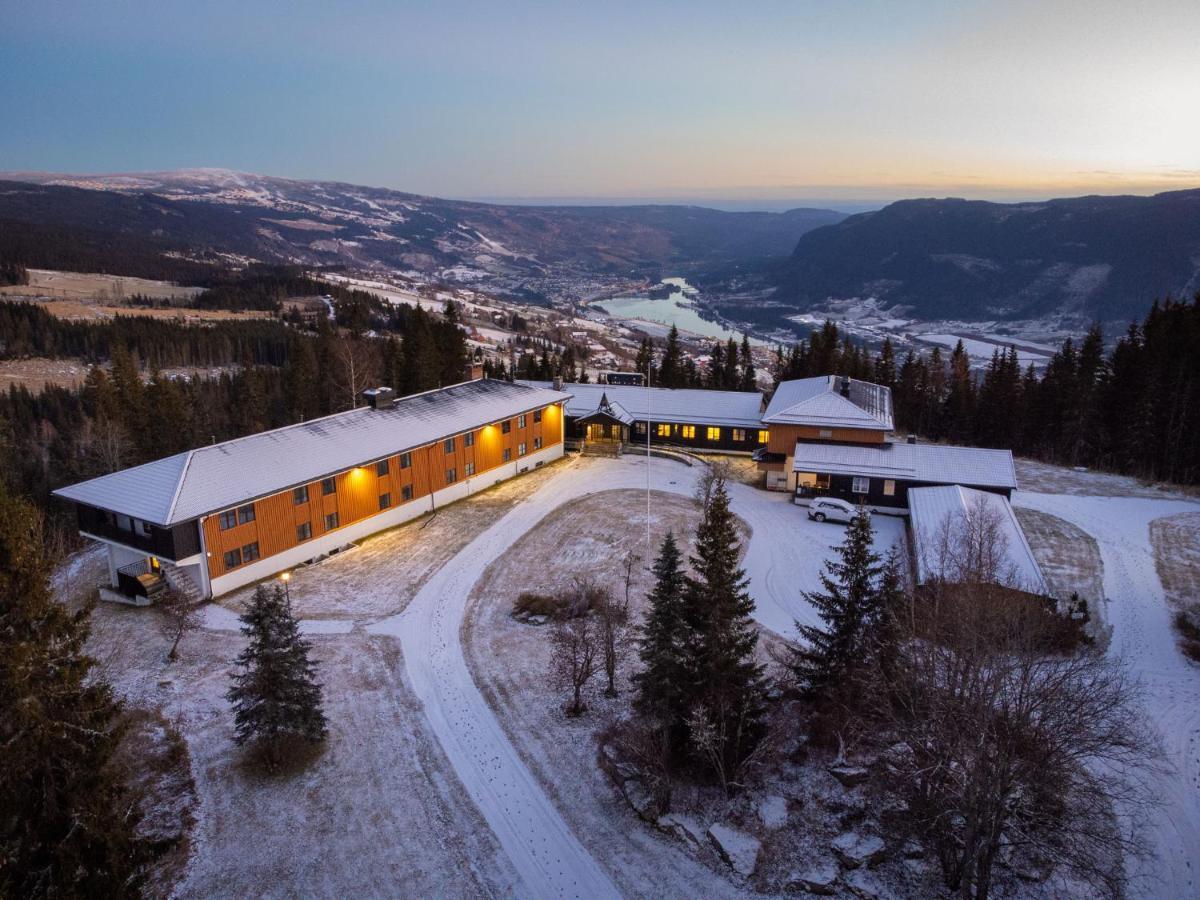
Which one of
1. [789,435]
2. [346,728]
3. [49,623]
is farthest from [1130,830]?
[789,435]

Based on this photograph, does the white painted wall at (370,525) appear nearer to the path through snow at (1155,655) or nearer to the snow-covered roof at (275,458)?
the snow-covered roof at (275,458)

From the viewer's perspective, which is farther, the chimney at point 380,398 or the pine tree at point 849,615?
the chimney at point 380,398

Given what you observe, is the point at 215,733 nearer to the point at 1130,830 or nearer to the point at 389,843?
the point at 389,843

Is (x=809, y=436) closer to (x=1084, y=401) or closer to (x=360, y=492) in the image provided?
(x=1084, y=401)

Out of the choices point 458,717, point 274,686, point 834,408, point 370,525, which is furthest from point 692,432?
point 274,686

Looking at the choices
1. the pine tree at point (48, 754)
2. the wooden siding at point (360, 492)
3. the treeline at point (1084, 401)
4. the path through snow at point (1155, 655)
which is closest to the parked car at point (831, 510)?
the path through snow at point (1155, 655)

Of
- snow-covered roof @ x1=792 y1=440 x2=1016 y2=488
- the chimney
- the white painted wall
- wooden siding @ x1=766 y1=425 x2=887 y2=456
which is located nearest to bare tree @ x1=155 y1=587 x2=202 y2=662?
the white painted wall

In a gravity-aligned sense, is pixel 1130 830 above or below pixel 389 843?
above
